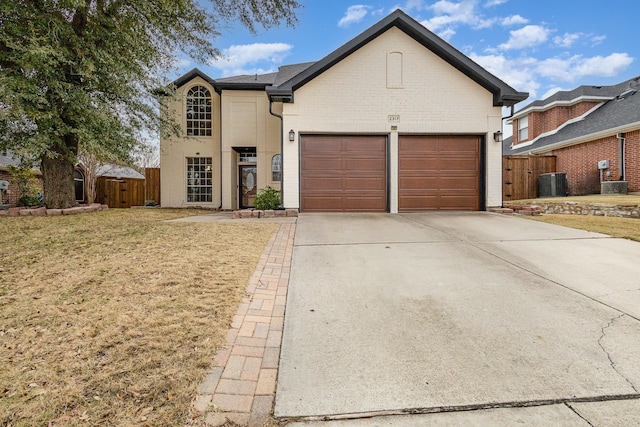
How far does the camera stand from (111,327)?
227 cm

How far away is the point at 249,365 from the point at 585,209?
37.7 ft

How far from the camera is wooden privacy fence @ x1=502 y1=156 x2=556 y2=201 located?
1324 cm

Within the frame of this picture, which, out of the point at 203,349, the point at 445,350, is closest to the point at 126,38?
the point at 203,349

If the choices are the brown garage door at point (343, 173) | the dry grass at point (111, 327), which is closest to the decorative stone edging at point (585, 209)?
the brown garage door at point (343, 173)

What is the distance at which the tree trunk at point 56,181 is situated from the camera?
9.27 meters

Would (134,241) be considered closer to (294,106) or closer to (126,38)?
(294,106)

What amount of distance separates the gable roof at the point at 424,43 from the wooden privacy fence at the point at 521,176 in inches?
198

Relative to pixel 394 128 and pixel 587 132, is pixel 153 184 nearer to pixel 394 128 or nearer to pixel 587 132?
pixel 394 128

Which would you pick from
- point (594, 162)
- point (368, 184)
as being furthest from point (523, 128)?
point (368, 184)

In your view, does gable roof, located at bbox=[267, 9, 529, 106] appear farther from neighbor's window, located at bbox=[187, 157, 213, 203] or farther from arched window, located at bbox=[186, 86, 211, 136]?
neighbor's window, located at bbox=[187, 157, 213, 203]

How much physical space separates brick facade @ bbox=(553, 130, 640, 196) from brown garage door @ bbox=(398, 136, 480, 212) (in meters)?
7.61

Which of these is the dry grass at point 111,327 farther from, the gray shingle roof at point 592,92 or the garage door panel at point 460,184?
the gray shingle roof at point 592,92

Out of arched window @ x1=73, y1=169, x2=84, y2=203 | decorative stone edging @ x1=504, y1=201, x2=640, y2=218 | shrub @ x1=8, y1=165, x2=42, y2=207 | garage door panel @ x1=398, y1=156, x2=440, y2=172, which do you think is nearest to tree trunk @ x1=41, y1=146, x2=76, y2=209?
shrub @ x1=8, y1=165, x2=42, y2=207

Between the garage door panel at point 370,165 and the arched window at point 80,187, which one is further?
the arched window at point 80,187
